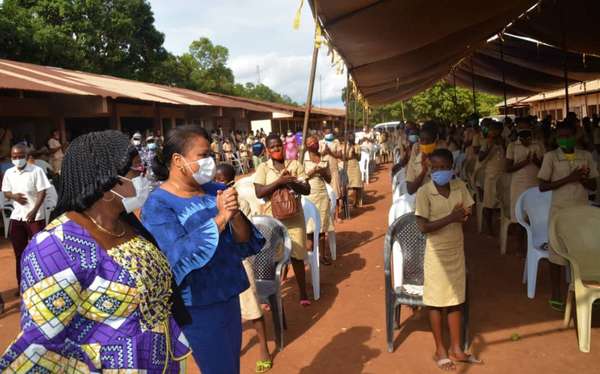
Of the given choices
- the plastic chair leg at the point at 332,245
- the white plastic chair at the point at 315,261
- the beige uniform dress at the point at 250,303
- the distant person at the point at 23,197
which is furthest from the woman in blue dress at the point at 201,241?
the plastic chair leg at the point at 332,245

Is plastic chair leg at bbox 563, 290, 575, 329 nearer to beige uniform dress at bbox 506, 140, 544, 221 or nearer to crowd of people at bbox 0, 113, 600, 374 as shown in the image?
crowd of people at bbox 0, 113, 600, 374

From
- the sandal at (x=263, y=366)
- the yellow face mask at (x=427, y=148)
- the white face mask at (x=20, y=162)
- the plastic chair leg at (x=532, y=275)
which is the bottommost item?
the sandal at (x=263, y=366)

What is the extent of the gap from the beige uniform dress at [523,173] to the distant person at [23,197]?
5.62 m

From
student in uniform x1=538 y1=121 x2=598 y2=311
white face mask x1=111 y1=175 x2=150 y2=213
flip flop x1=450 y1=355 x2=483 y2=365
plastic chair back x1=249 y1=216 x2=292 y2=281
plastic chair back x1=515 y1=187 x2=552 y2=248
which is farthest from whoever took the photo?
plastic chair back x1=515 y1=187 x2=552 y2=248

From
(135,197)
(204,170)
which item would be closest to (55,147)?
(204,170)

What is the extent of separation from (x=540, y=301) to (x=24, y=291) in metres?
4.49

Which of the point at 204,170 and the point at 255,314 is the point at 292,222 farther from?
the point at 204,170

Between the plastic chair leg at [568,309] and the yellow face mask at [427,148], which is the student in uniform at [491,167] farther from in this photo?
the plastic chair leg at [568,309]

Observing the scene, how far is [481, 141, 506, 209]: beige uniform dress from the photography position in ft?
22.7

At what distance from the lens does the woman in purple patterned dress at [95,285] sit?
1479 mm

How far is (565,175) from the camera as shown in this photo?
14.5 feet

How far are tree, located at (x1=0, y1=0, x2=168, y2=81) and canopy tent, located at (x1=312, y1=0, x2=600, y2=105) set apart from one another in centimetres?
2054

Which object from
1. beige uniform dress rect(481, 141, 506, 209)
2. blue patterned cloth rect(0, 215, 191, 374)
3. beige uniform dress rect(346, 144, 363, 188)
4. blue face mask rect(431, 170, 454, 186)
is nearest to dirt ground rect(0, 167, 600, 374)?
beige uniform dress rect(481, 141, 506, 209)

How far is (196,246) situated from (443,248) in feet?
6.50
